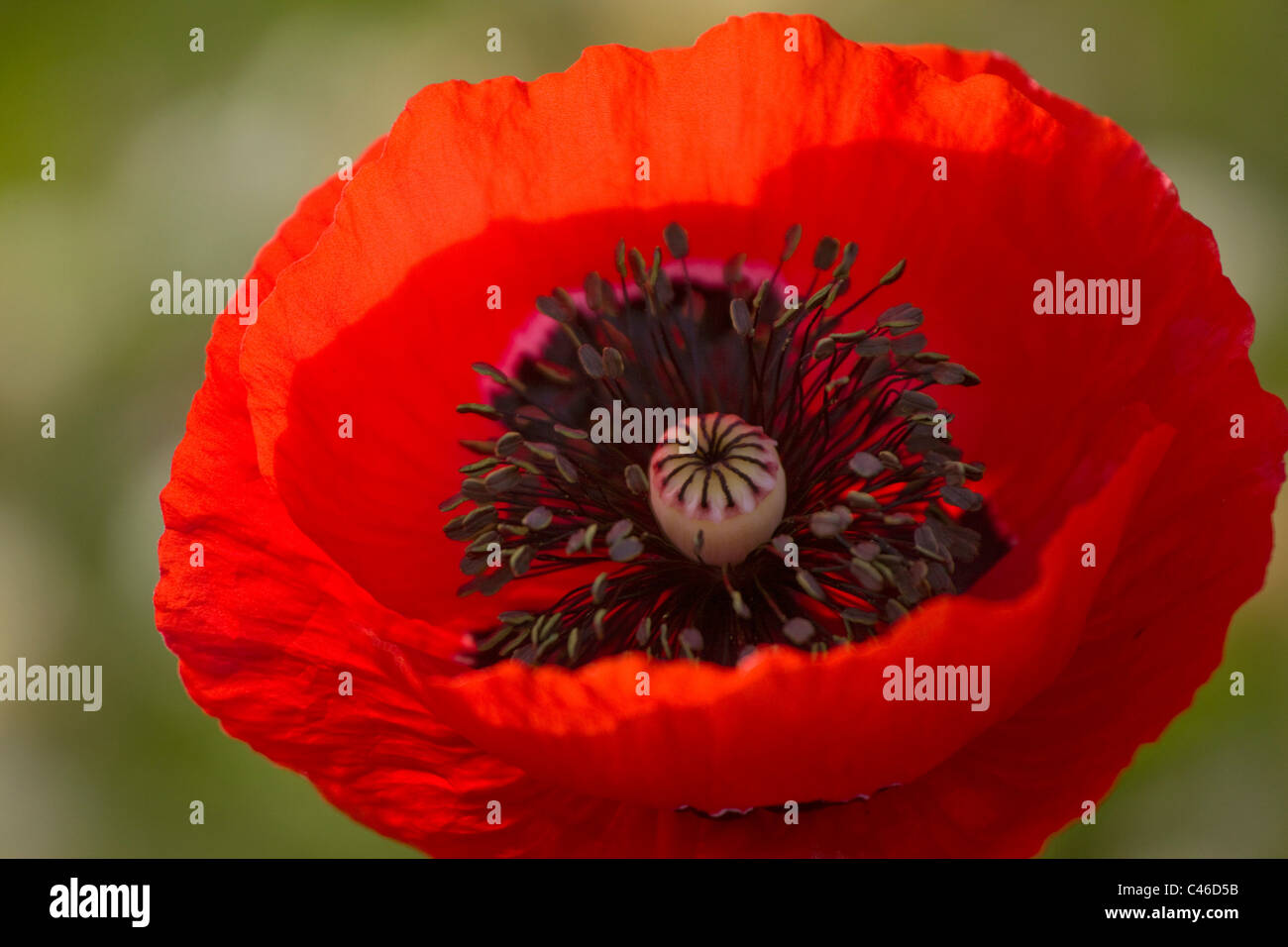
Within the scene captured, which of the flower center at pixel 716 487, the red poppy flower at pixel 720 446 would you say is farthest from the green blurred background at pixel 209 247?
the flower center at pixel 716 487

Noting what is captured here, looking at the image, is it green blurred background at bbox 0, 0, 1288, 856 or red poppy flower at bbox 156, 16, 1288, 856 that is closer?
red poppy flower at bbox 156, 16, 1288, 856

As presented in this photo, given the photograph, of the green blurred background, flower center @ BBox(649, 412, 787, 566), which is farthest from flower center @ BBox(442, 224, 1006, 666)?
the green blurred background

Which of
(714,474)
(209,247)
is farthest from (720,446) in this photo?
(209,247)

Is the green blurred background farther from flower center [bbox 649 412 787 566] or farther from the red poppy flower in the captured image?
flower center [bbox 649 412 787 566]

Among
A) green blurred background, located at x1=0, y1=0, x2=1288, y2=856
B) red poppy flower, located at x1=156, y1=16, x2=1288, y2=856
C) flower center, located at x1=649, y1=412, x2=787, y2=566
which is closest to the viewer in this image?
red poppy flower, located at x1=156, y1=16, x2=1288, y2=856

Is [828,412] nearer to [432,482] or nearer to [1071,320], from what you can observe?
[1071,320]

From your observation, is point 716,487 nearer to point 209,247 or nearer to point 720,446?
point 720,446
